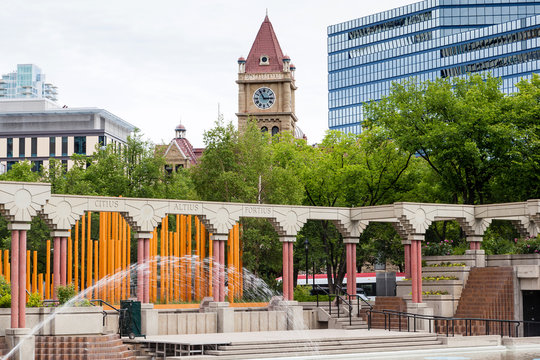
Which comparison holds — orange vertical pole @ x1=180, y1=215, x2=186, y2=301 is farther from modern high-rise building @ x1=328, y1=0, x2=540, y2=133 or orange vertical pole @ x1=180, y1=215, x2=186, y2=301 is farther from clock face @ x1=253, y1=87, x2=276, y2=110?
modern high-rise building @ x1=328, y1=0, x2=540, y2=133

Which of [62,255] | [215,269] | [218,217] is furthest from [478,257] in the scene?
[62,255]

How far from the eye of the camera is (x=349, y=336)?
2969 cm

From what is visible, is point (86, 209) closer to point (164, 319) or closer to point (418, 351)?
point (164, 319)

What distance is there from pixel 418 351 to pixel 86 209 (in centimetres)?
1299

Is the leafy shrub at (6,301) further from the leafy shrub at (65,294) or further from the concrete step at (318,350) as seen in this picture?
the concrete step at (318,350)

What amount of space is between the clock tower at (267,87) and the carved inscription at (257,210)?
263ft

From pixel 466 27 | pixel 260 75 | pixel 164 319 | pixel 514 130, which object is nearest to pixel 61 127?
pixel 260 75

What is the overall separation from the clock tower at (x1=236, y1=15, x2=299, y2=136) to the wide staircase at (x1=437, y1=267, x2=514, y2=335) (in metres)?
80.6

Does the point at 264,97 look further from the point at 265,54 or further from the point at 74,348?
the point at 74,348

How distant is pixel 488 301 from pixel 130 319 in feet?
48.6

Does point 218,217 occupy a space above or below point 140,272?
above

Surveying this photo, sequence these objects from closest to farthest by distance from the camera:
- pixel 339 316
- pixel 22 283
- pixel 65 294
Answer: pixel 22 283 < pixel 65 294 < pixel 339 316

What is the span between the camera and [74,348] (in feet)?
85.1

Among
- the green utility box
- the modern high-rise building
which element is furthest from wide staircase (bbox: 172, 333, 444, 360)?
the modern high-rise building
